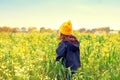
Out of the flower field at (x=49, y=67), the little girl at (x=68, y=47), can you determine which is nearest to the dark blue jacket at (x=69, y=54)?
the little girl at (x=68, y=47)

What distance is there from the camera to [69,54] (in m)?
9.84

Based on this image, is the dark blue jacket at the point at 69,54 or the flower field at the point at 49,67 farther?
the dark blue jacket at the point at 69,54

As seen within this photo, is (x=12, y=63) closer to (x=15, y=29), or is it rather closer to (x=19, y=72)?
(x=19, y=72)

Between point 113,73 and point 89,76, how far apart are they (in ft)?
1.64

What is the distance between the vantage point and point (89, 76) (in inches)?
356

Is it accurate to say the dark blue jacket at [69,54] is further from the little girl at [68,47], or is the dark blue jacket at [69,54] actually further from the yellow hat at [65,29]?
the yellow hat at [65,29]

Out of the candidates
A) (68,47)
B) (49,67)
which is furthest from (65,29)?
(49,67)

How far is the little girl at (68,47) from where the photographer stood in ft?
32.0

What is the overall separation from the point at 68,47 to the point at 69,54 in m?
0.16

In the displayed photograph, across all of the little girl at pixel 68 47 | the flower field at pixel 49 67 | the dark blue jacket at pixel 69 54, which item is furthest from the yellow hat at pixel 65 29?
the flower field at pixel 49 67

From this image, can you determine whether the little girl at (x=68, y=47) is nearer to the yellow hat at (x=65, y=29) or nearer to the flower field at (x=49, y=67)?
the yellow hat at (x=65, y=29)

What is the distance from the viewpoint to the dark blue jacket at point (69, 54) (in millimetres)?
9719

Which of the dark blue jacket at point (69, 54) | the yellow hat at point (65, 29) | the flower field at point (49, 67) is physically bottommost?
the flower field at point (49, 67)

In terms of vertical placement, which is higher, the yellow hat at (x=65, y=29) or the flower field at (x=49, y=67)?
the yellow hat at (x=65, y=29)
